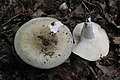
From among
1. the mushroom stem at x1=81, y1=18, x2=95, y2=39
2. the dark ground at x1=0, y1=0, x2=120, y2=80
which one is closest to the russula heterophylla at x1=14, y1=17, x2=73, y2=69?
the mushroom stem at x1=81, y1=18, x2=95, y2=39

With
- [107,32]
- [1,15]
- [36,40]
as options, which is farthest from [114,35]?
[1,15]

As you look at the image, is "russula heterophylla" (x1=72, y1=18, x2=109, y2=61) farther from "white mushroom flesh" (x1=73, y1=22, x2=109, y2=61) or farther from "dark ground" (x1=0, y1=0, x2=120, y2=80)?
"dark ground" (x1=0, y1=0, x2=120, y2=80)

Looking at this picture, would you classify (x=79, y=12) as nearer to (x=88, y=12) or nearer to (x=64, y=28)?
(x=88, y=12)

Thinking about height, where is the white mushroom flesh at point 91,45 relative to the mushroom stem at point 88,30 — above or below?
below

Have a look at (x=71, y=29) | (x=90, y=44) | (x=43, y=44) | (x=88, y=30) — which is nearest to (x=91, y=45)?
(x=90, y=44)

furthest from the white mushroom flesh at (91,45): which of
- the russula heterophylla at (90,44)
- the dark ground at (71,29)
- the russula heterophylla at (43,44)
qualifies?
Answer: the russula heterophylla at (43,44)

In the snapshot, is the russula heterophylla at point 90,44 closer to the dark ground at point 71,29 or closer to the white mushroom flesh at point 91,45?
the white mushroom flesh at point 91,45

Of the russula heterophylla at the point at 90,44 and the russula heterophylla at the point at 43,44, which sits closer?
the russula heterophylla at the point at 43,44
